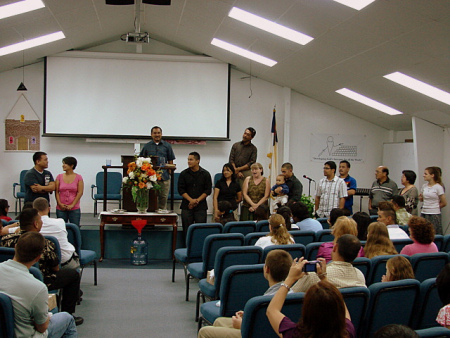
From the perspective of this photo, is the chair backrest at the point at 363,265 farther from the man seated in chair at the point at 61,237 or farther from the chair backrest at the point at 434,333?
the man seated in chair at the point at 61,237

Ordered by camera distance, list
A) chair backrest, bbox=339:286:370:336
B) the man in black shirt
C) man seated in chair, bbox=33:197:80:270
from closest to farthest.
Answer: chair backrest, bbox=339:286:370:336, man seated in chair, bbox=33:197:80:270, the man in black shirt

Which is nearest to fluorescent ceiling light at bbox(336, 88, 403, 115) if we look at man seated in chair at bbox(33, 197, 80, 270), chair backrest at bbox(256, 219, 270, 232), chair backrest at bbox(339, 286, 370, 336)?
chair backrest at bbox(256, 219, 270, 232)

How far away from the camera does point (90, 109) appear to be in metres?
10.1

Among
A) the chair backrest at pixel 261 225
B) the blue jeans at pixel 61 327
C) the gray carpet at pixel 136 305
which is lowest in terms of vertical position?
the gray carpet at pixel 136 305

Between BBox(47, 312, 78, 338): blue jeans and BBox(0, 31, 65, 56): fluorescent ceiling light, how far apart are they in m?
6.67

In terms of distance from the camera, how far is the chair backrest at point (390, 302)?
2814mm

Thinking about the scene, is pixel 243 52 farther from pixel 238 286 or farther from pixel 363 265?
pixel 238 286

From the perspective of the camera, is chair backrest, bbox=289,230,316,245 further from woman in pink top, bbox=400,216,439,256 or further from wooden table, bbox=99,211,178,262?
wooden table, bbox=99,211,178,262

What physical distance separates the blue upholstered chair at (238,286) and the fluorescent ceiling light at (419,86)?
525cm

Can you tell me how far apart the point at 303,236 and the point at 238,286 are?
1806 millimetres

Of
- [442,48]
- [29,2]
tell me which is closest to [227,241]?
[442,48]

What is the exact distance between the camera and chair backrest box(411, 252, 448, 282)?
3.69 meters

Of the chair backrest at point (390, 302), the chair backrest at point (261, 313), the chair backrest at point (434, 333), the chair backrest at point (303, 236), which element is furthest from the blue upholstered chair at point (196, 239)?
the chair backrest at point (434, 333)

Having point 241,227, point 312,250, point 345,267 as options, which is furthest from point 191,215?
point 345,267
